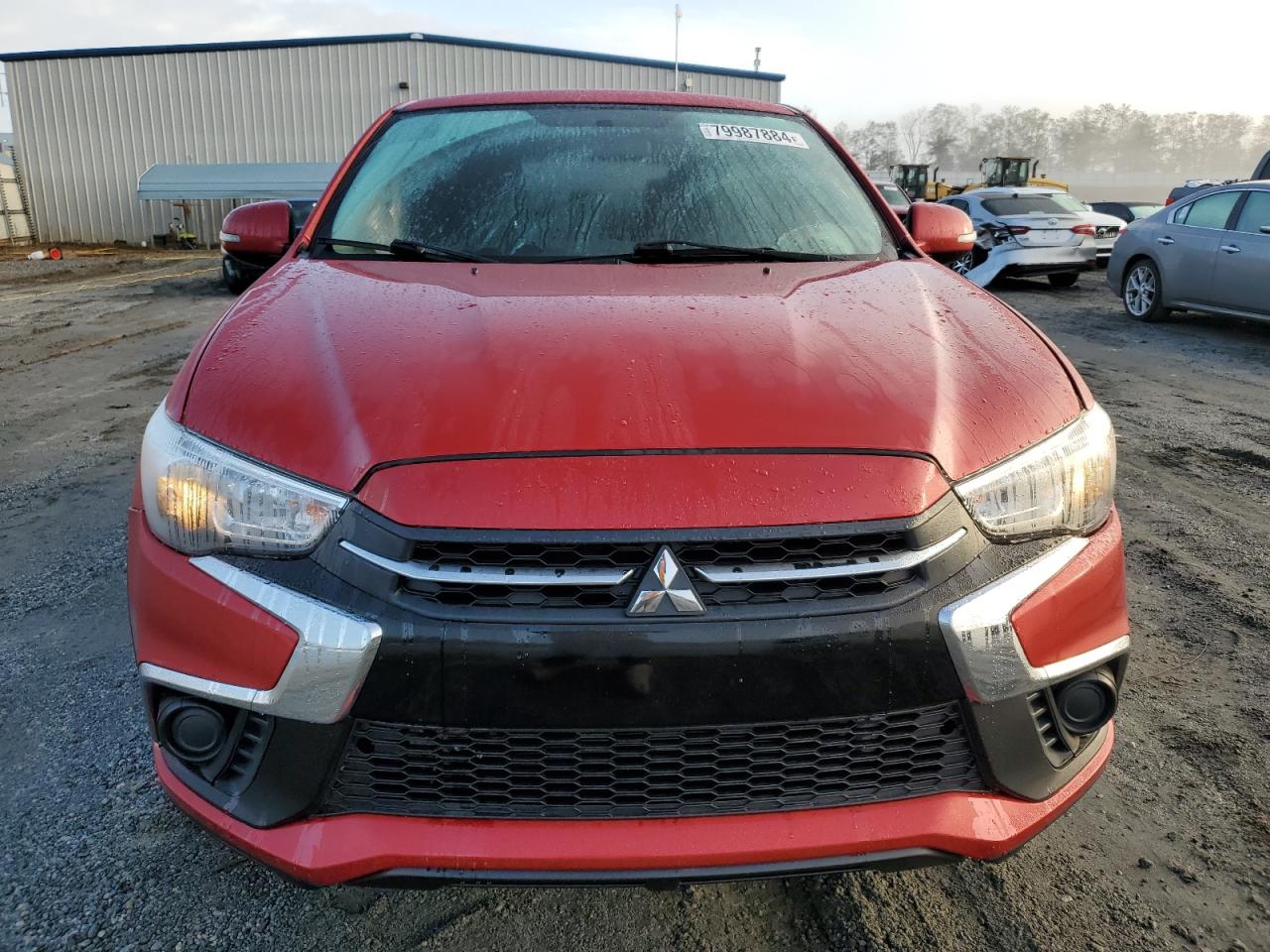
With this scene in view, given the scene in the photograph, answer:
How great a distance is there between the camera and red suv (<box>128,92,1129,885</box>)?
1.34m

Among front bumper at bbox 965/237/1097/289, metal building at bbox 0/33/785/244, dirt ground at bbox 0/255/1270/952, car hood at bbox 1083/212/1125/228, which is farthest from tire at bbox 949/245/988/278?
metal building at bbox 0/33/785/244

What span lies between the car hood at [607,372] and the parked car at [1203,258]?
8139 millimetres

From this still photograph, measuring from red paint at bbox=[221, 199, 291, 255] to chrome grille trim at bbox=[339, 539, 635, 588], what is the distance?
1754 mm

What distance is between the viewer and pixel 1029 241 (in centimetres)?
1227

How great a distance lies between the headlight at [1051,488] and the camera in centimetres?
147

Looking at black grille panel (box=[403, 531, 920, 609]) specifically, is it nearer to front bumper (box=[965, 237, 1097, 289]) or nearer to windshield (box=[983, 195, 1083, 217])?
front bumper (box=[965, 237, 1097, 289])

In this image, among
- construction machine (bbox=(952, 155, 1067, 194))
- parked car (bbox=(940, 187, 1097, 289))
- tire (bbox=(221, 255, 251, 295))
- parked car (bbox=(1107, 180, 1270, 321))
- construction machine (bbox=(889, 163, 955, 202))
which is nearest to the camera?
parked car (bbox=(1107, 180, 1270, 321))

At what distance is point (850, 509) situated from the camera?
1.38 m

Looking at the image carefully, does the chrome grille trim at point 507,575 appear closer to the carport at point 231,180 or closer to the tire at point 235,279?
the tire at point 235,279

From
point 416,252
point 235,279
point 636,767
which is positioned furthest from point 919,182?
point 636,767

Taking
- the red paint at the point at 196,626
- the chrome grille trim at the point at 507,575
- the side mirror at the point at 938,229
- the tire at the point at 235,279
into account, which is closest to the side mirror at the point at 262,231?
the red paint at the point at 196,626

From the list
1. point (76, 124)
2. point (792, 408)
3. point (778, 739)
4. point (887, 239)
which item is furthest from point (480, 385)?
point (76, 124)

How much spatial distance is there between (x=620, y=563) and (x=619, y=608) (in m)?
0.06

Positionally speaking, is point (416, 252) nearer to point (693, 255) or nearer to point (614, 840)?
point (693, 255)
